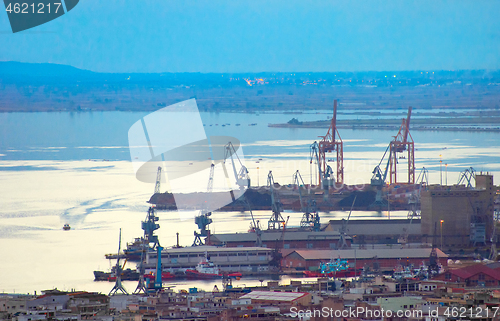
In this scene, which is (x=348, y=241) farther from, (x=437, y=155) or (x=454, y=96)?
(x=454, y=96)

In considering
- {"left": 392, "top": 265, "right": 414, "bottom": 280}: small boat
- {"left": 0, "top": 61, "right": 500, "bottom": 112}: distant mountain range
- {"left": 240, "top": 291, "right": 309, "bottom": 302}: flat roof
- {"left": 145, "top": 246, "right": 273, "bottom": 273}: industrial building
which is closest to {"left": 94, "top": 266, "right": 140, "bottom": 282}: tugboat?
{"left": 145, "top": 246, "right": 273, "bottom": 273}: industrial building

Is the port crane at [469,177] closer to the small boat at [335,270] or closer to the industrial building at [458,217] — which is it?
the industrial building at [458,217]

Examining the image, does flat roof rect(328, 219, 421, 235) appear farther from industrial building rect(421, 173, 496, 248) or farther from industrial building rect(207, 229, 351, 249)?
industrial building rect(207, 229, 351, 249)

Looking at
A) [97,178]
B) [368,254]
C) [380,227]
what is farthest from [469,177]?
[368,254]

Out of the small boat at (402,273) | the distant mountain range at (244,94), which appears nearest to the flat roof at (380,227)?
the small boat at (402,273)

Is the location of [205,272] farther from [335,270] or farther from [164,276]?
[335,270]

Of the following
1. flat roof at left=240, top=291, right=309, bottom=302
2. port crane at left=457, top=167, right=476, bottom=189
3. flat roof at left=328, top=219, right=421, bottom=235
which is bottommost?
flat roof at left=240, top=291, right=309, bottom=302

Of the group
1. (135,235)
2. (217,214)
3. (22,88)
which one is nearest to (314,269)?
(135,235)
